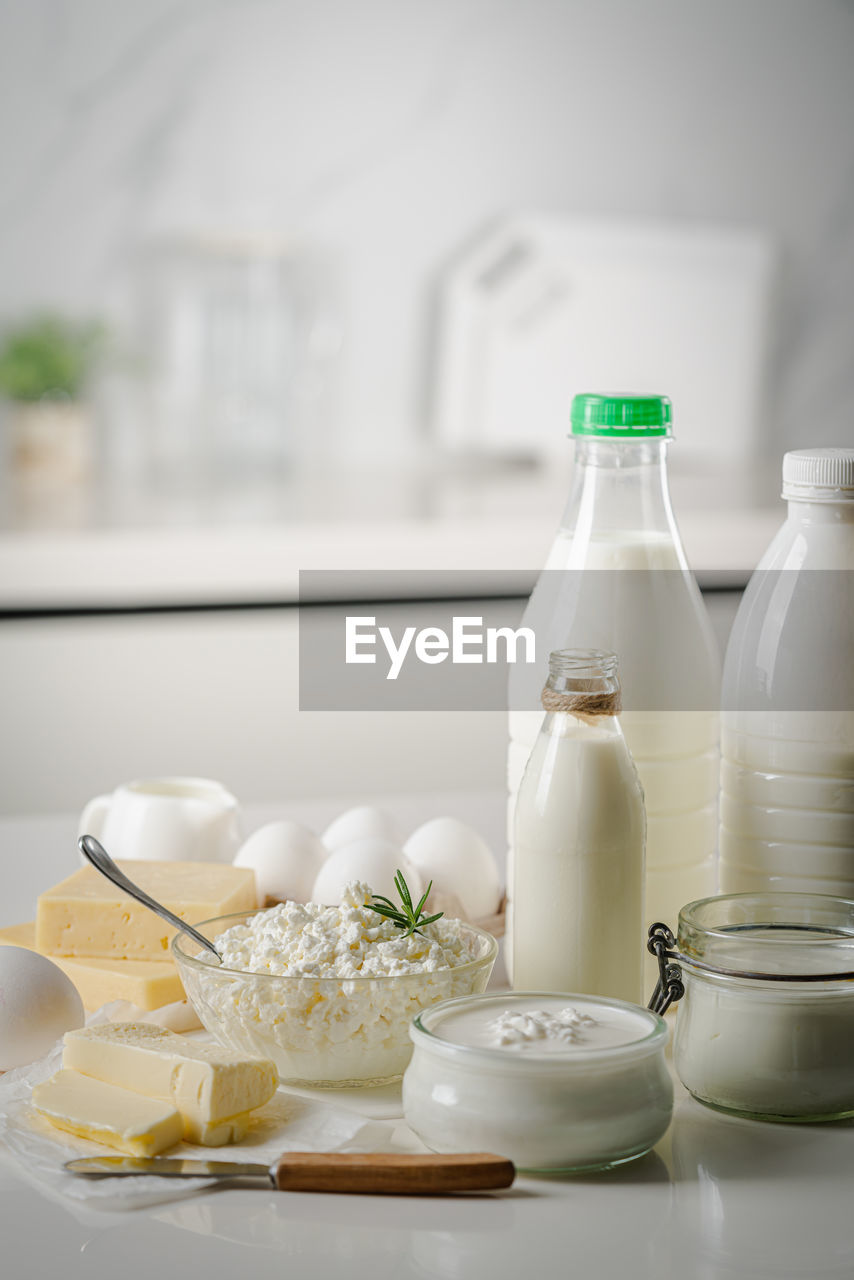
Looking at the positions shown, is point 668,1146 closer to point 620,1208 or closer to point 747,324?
point 620,1208

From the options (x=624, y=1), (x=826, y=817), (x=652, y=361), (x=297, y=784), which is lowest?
(x=297, y=784)

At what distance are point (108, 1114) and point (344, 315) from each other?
2374 millimetres

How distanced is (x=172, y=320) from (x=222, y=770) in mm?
915

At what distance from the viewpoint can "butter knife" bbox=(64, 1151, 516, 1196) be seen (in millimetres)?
607

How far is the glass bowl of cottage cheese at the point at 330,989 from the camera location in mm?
710

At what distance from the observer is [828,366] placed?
3.19 meters

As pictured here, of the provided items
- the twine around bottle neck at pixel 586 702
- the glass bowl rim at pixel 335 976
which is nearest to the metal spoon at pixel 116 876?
the glass bowl rim at pixel 335 976

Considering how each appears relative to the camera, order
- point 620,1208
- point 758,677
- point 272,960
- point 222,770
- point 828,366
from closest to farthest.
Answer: point 620,1208, point 272,960, point 758,677, point 222,770, point 828,366

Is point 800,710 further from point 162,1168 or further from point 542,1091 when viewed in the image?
point 162,1168

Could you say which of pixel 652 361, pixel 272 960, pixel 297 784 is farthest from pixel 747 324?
pixel 272 960

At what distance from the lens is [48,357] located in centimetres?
264

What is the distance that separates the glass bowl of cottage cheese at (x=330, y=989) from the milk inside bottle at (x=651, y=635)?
14cm
